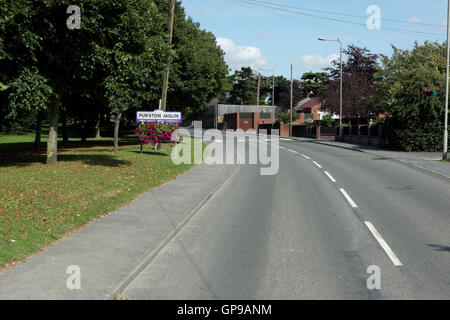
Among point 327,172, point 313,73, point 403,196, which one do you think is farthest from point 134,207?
point 313,73

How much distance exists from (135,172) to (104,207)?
22.9ft

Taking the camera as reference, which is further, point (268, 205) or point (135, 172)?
point (135, 172)

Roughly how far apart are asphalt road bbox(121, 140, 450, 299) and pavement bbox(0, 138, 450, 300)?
2cm

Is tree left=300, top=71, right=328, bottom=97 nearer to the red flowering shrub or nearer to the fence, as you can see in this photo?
the fence

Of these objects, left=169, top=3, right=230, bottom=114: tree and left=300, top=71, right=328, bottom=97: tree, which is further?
left=300, top=71, right=328, bottom=97: tree

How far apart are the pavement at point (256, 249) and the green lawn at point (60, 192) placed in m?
0.59

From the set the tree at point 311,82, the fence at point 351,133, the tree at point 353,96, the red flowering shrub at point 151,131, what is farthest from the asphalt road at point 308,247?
the tree at point 311,82

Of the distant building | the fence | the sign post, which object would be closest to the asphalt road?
the sign post

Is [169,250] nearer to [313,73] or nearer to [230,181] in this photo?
[230,181]

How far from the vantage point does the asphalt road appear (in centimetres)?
596

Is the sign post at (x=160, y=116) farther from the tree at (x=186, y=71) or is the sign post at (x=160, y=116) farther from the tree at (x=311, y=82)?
the tree at (x=311, y=82)

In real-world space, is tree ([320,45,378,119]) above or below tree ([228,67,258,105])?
below
